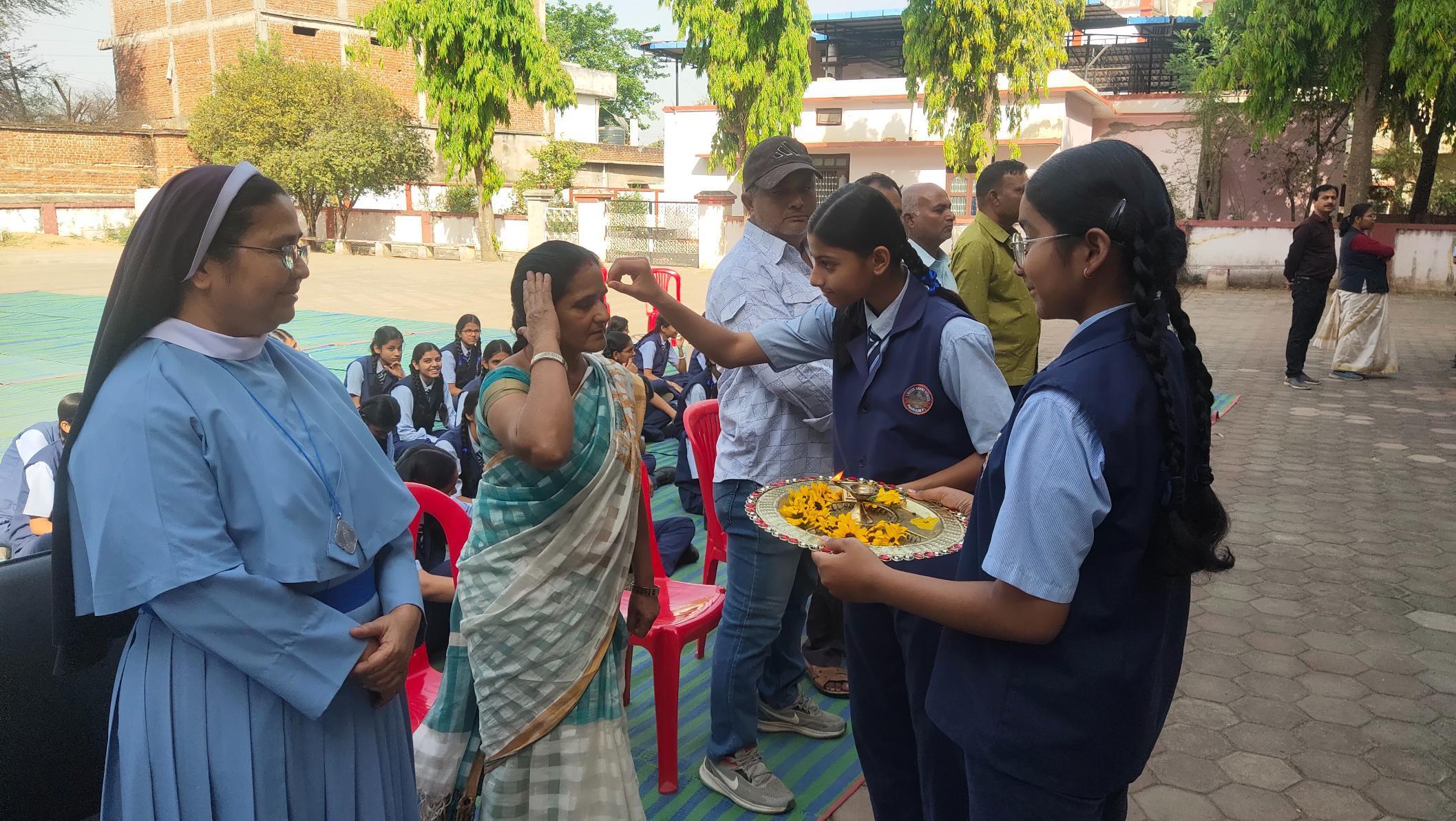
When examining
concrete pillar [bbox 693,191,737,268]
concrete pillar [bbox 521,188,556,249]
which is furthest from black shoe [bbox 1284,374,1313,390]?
concrete pillar [bbox 521,188,556,249]

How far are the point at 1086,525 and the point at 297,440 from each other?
1.36m

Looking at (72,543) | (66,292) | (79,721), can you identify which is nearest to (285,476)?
(72,543)

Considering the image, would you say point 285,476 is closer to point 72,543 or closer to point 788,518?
point 72,543

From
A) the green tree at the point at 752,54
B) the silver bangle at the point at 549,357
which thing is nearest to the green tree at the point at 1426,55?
the green tree at the point at 752,54

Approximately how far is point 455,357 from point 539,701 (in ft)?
18.9

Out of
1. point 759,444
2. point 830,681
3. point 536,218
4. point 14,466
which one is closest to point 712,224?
point 536,218

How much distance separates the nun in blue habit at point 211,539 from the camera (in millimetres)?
1608

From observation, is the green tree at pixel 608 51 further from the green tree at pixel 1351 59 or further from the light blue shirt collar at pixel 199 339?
the light blue shirt collar at pixel 199 339

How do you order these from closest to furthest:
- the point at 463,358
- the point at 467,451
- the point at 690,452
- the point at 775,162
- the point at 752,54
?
1. the point at 775,162
2. the point at 690,452
3. the point at 467,451
4. the point at 463,358
5. the point at 752,54

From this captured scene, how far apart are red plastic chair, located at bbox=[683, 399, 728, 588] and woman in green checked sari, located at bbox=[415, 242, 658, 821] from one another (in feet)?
5.41

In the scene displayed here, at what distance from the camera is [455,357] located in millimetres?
7676

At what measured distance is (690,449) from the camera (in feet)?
17.3

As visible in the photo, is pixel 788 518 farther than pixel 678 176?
No

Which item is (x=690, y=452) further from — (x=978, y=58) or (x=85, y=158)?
(x=85, y=158)
